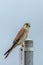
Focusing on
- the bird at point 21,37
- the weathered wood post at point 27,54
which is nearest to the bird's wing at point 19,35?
the bird at point 21,37

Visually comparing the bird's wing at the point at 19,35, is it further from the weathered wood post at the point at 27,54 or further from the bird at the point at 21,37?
the weathered wood post at the point at 27,54

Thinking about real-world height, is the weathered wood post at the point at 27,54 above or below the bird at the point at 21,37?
below

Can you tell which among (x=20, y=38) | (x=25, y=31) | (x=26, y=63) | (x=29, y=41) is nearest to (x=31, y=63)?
(x=26, y=63)

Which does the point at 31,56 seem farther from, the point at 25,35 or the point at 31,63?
the point at 25,35

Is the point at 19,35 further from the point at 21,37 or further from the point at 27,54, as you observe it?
the point at 27,54

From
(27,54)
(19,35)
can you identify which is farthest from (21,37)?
(27,54)

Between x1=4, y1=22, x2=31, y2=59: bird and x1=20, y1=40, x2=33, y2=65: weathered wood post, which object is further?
x1=4, y1=22, x2=31, y2=59: bird

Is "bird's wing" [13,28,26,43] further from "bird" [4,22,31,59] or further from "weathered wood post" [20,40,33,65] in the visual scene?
"weathered wood post" [20,40,33,65]

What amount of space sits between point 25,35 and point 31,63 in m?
0.36

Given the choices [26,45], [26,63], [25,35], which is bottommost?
[26,63]

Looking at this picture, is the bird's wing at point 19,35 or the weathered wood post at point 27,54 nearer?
the weathered wood post at point 27,54

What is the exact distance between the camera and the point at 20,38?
1271 millimetres

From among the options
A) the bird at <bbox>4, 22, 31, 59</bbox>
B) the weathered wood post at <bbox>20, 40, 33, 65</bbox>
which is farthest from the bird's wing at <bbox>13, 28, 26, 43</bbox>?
the weathered wood post at <bbox>20, 40, 33, 65</bbox>

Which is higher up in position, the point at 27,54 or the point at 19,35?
the point at 19,35
